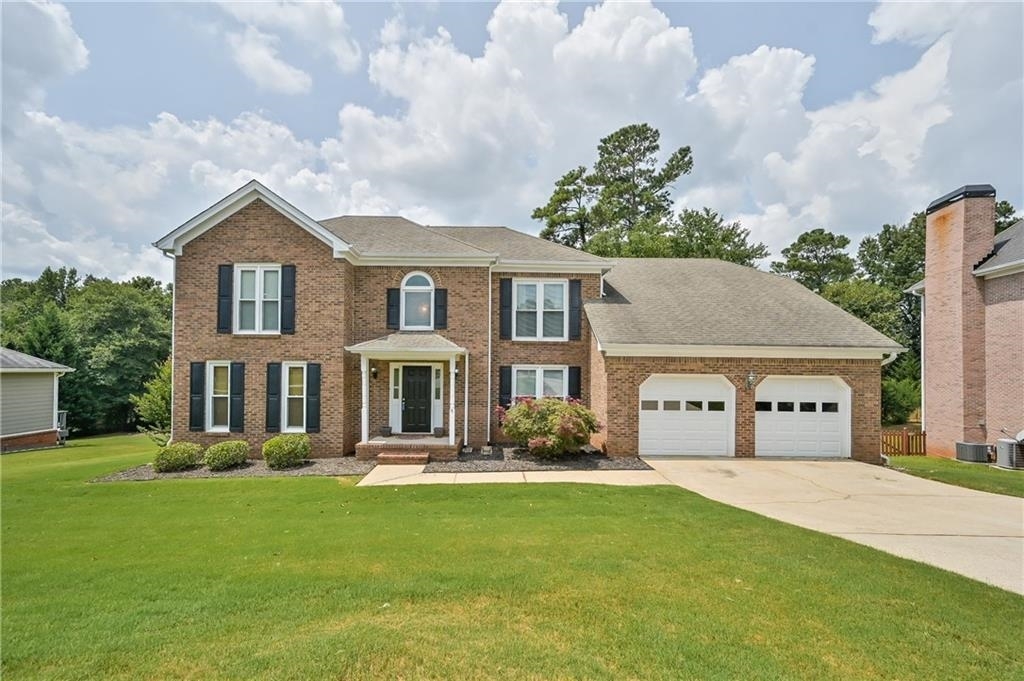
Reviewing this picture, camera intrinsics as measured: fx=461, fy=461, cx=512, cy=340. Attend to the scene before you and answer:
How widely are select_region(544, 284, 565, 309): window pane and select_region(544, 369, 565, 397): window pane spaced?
6.96ft

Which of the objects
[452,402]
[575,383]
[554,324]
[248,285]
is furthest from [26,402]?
[575,383]

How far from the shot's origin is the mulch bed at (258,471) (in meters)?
11.2

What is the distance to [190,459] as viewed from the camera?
12.0 meters

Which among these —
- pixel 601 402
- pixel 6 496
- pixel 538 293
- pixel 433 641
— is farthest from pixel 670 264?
pixel 6 496

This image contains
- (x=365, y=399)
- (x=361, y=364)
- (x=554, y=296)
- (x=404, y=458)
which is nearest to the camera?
(x=404, y=458)

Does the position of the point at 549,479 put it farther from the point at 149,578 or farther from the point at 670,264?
the point at 670,264

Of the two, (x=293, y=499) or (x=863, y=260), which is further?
(x=863, y=260)

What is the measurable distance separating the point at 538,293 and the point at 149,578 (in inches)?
465

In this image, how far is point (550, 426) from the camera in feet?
40.9

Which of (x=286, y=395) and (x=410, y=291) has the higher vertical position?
(x=410, y=291)

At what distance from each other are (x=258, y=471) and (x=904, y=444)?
69.0 ft

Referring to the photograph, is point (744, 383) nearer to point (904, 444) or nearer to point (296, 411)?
point (904, 444)

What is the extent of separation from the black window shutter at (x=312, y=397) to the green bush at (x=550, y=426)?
5371 millimetres

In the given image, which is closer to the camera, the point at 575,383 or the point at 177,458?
the point at 177,458
